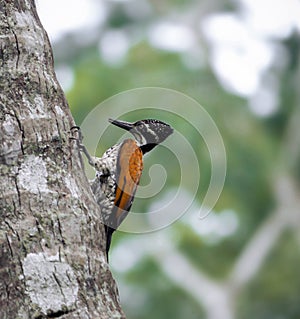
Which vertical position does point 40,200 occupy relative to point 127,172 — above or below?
below

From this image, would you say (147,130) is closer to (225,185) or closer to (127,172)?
(127,172)

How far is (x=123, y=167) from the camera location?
509 cm

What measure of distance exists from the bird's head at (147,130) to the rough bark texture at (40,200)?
50.3 inches

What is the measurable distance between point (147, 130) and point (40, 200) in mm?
1762

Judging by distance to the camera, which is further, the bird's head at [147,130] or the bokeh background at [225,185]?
the bokeh background at [225,185]

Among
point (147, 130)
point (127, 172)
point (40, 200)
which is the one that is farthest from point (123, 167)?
point (40, 200)

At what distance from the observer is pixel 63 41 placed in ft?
44.7

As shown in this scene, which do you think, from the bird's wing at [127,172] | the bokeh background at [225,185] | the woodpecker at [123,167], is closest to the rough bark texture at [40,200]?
the woodpecker at [123,167]

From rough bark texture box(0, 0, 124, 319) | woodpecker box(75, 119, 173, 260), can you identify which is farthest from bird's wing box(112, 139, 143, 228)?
rough bark texture box(0, 0, 124, 319)

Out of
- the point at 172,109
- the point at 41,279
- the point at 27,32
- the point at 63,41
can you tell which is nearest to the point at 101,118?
the point at 27,32

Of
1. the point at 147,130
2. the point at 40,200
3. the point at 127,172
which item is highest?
the point at 147,130

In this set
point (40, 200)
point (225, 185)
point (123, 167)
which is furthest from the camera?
point (225, 185)

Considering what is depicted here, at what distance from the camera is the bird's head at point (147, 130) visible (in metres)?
5.19

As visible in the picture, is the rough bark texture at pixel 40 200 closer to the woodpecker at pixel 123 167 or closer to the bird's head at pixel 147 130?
the woodpecker at pixel 123 167
